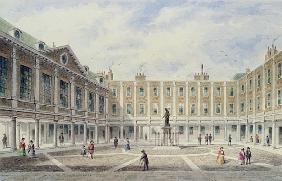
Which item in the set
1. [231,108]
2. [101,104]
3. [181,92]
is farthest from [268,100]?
[101,104]

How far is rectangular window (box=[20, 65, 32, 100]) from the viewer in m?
29.7

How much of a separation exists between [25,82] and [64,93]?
8465mm

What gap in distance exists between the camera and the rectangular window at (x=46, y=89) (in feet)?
110

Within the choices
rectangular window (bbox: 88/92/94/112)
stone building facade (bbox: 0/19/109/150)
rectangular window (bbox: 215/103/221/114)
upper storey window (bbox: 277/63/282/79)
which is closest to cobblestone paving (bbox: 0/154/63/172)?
stone building facade (bbox: 0/19/109/150)

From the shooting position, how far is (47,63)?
3391cm

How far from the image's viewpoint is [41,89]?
33.0m

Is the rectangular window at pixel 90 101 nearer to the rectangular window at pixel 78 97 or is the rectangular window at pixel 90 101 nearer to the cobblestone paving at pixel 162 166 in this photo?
the rectangular window at pixel 78 97


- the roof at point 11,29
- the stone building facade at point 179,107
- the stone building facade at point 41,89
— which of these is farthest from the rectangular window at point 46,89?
the stone building facade at point 179,107

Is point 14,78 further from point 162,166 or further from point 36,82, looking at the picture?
point 162,166

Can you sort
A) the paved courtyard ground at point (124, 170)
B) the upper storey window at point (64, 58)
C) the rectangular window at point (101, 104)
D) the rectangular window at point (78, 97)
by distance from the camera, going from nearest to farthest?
the paved courtyard ground at point (124, 170), the upper storey window at point (64, 58), the rectangular window at point (78, 97), the rectangular window at point (101, 104)

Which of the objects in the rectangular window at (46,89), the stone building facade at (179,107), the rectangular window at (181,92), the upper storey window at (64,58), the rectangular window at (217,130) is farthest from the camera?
the rectangular window at (217,130)

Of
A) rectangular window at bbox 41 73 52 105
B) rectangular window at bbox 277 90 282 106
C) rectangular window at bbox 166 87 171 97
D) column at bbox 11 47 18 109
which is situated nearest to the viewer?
column at bbox 11 47 18 109

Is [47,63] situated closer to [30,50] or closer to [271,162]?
[30,50]

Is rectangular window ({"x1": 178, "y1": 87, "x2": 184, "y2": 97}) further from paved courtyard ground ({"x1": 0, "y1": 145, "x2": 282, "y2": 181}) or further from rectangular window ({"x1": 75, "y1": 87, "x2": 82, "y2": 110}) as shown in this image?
paved courtyard ground ({"x1": 0, "y1": 145, "x2": 282, "y2": 181})
